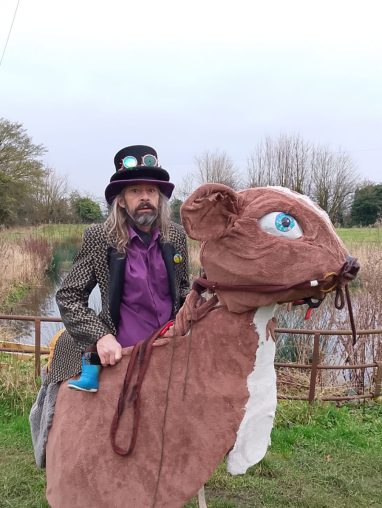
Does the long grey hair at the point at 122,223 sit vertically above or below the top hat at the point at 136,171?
below

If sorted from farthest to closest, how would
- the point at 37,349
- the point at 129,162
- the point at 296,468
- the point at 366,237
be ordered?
1. the point at 366,237
2. the point at 37,349
3. the point at 296,468
4. the point at 129,162

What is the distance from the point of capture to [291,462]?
3979 millimetres

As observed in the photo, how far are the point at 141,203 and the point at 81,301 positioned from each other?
504mm

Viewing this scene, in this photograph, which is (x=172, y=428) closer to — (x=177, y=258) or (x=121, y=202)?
(x=177, y=258)

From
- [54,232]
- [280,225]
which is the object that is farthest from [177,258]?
[54,232]

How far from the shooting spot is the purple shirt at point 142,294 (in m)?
2.13

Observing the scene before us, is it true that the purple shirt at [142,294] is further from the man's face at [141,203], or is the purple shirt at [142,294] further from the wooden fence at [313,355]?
the wooden fence at [313,355]

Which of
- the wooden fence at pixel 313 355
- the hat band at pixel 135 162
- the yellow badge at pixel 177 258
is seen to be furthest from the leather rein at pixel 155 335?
the wooden fence at pixel 313 355

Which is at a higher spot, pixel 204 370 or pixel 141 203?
pixel 141 203

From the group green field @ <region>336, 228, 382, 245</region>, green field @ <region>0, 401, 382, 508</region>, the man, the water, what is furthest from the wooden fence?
green field @ <region>336, 228, 382, 245</region>

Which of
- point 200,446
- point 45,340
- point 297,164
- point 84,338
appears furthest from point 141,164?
point 297,164

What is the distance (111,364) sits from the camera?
200 cm

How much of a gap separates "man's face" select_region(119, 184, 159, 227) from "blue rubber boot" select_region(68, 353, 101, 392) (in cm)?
64

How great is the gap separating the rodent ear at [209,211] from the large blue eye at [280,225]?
11 centimetres
